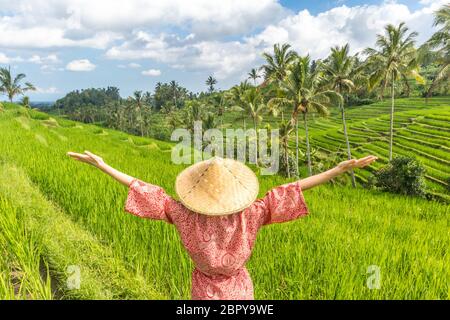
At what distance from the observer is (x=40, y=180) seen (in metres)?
5.23

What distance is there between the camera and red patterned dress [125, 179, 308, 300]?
188 centimetres

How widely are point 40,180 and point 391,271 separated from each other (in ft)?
15.4

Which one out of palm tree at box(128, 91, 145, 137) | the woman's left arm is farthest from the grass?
palm tree at box(128, 91, 145, 137)

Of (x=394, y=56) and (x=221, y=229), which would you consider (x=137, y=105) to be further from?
(x=221, y=229)

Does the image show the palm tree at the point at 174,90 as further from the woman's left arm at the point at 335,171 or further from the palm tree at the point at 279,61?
the woman's left arm at the point at 335,171

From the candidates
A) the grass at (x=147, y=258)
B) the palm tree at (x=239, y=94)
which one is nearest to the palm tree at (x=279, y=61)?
the palm tree at (x=239, y=94)

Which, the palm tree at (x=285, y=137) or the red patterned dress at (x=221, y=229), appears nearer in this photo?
the red patterned dress at (x=221, y=229)

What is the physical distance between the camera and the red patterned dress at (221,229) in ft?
6.15

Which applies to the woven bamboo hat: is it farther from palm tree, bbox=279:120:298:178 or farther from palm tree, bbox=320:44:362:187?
palm tree, bbox=279:120:298:178

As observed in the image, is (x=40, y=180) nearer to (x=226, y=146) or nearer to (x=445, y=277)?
(x=445, y=277)

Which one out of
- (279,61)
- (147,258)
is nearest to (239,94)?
(279,61)

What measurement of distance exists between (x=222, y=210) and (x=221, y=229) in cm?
14

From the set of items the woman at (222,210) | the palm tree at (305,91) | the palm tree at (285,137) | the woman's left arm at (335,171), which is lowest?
the palm tree at (285,137)

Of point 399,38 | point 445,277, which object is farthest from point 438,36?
point 445,277
